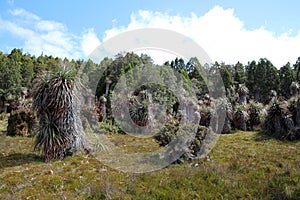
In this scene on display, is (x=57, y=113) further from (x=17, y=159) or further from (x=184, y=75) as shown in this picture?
(x=184, y=75)

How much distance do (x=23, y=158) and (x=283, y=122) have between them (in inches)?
503

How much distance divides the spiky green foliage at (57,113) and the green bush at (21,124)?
475 cm

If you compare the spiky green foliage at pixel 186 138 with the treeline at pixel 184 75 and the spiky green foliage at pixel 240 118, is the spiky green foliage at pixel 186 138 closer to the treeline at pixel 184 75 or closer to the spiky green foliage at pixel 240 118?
the spiky green foliage at pixel 240 118

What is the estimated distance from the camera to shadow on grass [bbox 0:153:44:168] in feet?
24.3

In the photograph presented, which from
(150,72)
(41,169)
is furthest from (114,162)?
(150,72)

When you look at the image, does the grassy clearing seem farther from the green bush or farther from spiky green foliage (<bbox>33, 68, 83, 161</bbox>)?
the green bush

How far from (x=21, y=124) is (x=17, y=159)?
17.3 ft

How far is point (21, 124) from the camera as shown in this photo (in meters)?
12.7

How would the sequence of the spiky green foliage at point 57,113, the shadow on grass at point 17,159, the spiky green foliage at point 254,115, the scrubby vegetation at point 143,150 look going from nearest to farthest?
the scrubby vegetation at point 143,150
the shadow on grass at point 17,159
the spiky green foliage at point 57,113
the spiky green foliage at point 254,115

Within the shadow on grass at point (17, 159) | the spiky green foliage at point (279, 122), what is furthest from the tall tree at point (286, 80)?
the shadow on grass at point (17, 159)

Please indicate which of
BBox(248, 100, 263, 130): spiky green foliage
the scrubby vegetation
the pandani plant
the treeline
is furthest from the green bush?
BBox(248, 100, 263, 130): spiky green foliage

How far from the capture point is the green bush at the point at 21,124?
12594 mm

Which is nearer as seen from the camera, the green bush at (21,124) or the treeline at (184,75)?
the green bush at (21,124)

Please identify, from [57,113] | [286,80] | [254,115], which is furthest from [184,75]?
[57,113]
